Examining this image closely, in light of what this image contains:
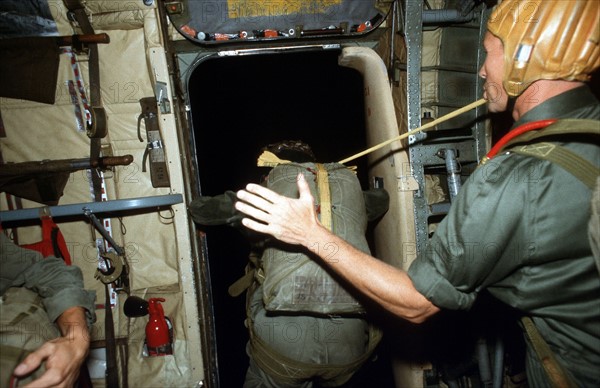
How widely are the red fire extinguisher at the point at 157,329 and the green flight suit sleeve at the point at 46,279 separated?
939 millimetres

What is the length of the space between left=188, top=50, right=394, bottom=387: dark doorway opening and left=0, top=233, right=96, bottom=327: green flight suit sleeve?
7.51 metres

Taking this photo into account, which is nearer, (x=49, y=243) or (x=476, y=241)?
(x=476, y=241)

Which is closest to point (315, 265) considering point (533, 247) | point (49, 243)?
point (533, 247)

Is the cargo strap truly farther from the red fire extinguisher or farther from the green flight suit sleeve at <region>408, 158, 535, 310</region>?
the red fire extinguisher

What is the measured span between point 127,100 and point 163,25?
31.4 inches

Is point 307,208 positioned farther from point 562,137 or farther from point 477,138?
point 477,138

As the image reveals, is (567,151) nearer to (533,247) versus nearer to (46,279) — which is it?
(533,247)

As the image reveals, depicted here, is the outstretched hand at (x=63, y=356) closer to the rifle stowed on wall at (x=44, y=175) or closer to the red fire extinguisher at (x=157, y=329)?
the red fire extinguisher at (x=157, y=329)

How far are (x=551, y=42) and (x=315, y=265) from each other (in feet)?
5.91

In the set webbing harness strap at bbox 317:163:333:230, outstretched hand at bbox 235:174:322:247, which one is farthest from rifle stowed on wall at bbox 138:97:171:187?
outstretched hand at bbox 235:174:322:247

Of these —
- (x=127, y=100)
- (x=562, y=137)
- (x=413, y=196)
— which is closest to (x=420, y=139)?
(x=413, y=196)

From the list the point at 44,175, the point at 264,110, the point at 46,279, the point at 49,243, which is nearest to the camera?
the point at 46,279

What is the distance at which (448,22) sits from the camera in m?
2.91

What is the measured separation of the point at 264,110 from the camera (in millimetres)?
13977
